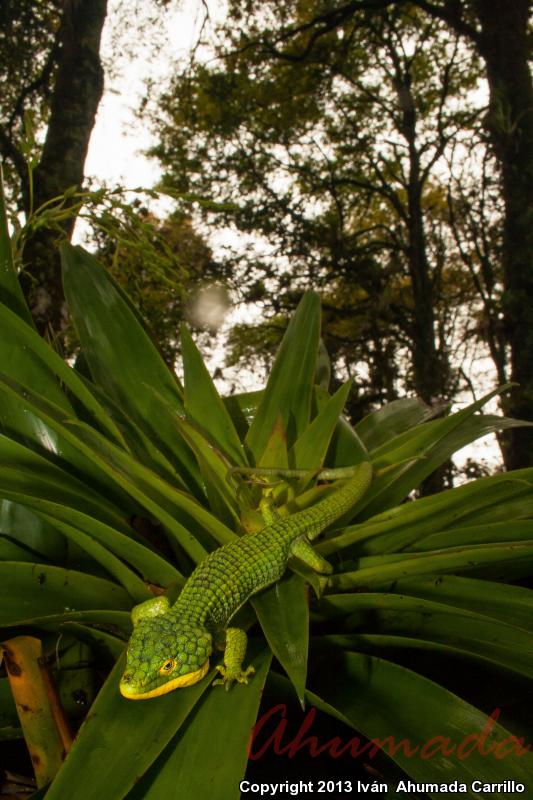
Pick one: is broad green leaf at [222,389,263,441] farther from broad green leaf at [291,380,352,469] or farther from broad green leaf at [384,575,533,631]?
broad green leaf at [384,575,533,631]

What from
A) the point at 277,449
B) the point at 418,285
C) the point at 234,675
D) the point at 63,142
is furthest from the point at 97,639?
the point at 418,285

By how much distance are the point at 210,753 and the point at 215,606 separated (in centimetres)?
17

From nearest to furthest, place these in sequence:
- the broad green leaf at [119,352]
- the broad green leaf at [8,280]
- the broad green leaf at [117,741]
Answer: the broad green leaf at [117,741] → the broad green leaf at [8,280] → the broad green leaf at [119,352]

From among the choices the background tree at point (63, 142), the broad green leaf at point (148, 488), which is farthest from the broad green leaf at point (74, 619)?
the background tree at point (63, 142)

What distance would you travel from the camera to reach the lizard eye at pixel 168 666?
0.54 meters

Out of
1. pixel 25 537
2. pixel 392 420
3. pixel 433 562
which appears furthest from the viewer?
pixel 392 420

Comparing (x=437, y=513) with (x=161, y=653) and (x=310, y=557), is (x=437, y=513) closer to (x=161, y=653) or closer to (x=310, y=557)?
(x=310, y=557)

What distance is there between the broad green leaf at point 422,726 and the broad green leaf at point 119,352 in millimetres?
405

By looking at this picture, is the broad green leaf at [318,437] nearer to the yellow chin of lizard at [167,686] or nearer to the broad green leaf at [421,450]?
the broad green leaf at [421,450]

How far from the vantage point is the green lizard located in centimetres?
55

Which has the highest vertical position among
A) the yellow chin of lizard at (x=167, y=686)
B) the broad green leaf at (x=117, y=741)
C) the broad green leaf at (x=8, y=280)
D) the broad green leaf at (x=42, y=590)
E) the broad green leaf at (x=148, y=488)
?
the broad green leaf at (x=8, y=280)

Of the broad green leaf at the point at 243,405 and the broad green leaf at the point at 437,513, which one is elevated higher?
the broad green leaf at the point at 243,405

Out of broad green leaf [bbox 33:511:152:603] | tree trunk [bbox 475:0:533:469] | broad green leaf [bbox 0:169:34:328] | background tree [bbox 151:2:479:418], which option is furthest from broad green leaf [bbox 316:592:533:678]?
background tree [bbox 151:2:479:418]

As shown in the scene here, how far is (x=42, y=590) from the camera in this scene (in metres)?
0.64
